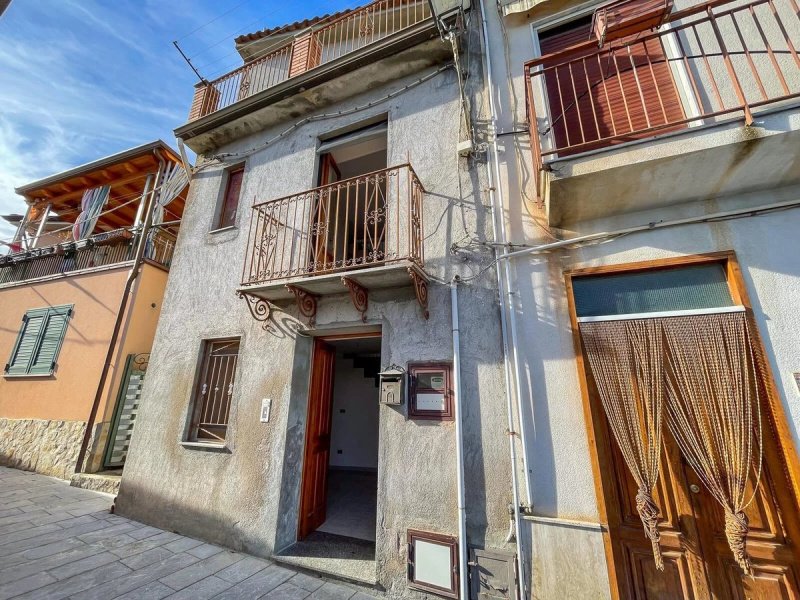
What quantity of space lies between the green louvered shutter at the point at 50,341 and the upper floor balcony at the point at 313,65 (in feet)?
18.2

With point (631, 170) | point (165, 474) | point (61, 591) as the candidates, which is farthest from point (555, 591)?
point (165, 474)

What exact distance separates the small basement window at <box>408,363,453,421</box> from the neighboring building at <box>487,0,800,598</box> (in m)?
0.81

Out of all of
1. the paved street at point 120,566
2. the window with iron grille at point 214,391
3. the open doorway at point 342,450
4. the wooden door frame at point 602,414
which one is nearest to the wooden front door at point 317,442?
the open doorway at point 342,450

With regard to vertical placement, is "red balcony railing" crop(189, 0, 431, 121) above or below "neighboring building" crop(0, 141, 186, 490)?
above

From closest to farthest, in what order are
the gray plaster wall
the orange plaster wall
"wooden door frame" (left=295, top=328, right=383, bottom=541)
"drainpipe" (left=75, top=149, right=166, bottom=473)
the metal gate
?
the gray plaster wall
"wooden door frame" (left=295, top=328, right=383, bottom=541)
"drainpipe" (left=75, top=149, right=166, bottom=473)
the metal gate
the orange plaster wall

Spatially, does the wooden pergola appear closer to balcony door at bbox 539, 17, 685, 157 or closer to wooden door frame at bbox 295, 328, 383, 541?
wooden door frame at bbox 295, 328, 383, 541

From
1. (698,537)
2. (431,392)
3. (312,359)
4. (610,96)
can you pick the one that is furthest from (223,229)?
(698,537)

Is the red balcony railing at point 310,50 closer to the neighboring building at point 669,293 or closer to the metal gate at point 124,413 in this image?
the neighboring building at point 669,293

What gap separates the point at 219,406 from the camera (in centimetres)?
480

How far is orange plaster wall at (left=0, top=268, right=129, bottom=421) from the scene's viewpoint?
6.86 meters

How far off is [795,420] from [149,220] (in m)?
11.0

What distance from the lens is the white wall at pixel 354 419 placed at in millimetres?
8172

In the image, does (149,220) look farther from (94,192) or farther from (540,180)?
(540,180)

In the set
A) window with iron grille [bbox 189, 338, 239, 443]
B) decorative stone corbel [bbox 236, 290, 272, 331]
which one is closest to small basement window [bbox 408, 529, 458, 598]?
window with iron grille [bbox 189, 338, 239, 443]
